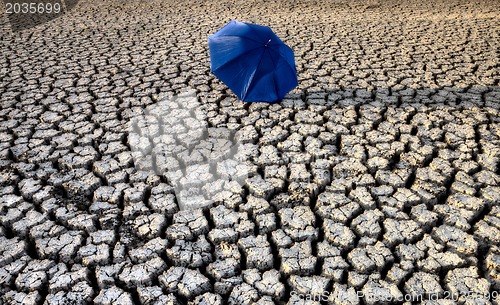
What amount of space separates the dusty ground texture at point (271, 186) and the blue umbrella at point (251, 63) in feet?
0.58

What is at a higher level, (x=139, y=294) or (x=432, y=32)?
(x=432, y=32)

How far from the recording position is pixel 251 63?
11.6ft

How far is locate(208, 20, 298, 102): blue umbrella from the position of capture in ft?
11.6

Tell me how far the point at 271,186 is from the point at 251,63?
4.33ft

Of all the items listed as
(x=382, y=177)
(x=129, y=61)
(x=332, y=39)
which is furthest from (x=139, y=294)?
(x=332, y=39)

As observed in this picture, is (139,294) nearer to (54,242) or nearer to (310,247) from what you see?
(54,242)

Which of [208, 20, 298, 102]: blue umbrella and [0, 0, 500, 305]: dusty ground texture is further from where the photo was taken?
[208, 20, 298, 102]: blue umbrella

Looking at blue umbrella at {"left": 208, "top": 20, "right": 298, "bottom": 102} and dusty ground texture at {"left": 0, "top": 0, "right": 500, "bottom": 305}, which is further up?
blue umbrella at {"left": 208, "top": 20, "right": 298, "bottom": 102}

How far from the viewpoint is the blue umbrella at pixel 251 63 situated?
3541 mm

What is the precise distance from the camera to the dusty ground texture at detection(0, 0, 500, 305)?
6.75 feet

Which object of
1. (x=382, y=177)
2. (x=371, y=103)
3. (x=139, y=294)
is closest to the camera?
(x=139, y=294)

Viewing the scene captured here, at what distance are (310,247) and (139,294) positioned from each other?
35.9 inches

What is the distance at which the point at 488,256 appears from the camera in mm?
2141

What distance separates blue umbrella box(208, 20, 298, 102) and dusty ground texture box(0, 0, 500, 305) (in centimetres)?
18
